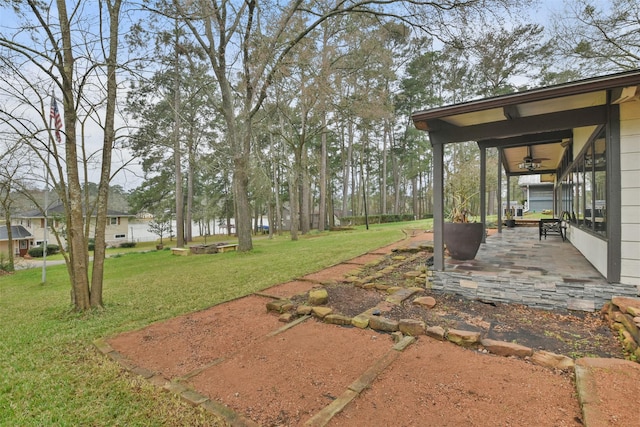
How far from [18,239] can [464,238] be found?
29.4m

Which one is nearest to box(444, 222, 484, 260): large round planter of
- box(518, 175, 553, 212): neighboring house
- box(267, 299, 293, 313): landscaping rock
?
box(267, 299, 293, 313): landscaping rock

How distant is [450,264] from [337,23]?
1072 cm

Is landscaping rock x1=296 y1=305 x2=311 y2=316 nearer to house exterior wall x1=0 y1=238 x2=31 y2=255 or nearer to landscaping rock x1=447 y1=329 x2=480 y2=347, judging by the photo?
landscaping rock x1=447 y1=329 x2=480 y2=347

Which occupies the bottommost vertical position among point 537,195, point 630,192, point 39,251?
point 39,251

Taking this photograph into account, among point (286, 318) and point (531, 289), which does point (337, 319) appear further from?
point (531, 289)

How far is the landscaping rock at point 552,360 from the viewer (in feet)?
7.92

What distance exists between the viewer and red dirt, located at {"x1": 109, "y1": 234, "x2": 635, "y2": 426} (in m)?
1.96

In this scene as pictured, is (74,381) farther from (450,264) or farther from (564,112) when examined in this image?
(564,112)

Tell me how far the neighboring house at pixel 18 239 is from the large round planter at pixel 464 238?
2722 centimetres

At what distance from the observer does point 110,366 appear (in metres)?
2.76

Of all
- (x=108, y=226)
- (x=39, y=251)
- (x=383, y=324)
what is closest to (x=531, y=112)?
(x=383, y=324)

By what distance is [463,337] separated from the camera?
290 centimetres

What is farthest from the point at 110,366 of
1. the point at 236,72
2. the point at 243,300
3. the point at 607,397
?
the point at 236,72

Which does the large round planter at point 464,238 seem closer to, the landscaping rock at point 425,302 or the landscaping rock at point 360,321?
the landscaping rock at point 425,302
